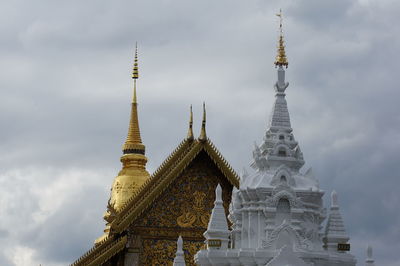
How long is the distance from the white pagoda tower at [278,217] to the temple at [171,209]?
5.28 metres

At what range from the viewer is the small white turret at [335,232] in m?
23.4

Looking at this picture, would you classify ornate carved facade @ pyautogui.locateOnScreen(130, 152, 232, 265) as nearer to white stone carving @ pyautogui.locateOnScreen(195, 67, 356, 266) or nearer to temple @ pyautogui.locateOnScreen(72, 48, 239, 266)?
temple @ pyautogui.locateOnScreen(72, 48, 239, 266)

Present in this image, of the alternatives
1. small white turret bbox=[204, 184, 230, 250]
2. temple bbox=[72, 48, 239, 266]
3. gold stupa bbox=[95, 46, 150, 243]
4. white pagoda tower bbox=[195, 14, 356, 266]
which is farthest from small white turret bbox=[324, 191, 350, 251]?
gold stupa bbox=[95, 46, 150, 243]

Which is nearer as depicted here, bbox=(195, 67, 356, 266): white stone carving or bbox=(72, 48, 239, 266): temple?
bbox=(195, 67, 356, 266): white stone carving

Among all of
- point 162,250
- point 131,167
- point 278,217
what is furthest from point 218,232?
point 131,167

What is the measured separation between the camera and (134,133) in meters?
37.4

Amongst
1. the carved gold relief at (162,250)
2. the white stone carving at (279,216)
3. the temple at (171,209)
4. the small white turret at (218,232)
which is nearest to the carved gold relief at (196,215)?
the temple at (171,209)

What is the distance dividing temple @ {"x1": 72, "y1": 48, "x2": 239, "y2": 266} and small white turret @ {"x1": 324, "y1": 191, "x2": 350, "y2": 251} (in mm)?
5725

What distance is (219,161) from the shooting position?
29.4m

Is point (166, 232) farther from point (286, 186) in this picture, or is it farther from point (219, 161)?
point (286, 186)

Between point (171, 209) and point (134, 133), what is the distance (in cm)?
818

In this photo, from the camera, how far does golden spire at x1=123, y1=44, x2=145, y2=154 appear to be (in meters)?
36.9

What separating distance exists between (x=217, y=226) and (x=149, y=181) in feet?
21.0

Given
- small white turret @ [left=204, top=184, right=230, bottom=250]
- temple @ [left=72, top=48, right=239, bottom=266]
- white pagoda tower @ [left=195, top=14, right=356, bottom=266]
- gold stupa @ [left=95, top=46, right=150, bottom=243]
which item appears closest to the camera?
white pagoda tower @ [left=195, top=14, right=356, bottom=266]
